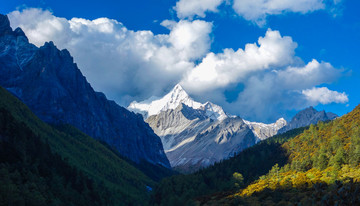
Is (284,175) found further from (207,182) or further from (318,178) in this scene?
(207,182)

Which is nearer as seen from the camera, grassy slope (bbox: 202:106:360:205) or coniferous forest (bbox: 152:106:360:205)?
grassy slope (bbox: 202:106:360:205)

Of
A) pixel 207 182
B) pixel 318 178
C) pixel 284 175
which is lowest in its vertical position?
pixel 318 178

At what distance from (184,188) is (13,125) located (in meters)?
89.7

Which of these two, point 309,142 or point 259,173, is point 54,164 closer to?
point 259,173

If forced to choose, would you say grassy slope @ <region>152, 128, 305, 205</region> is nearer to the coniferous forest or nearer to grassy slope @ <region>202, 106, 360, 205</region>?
the coniferous forest

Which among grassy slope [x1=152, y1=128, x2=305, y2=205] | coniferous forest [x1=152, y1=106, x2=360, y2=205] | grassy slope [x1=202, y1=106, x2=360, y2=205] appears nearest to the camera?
grassy slope [x1=202, y1=106, x2=360, y2=205]

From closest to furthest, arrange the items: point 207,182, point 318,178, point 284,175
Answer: point 318,178, point 284,175, point 207,182

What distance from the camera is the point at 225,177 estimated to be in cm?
18462

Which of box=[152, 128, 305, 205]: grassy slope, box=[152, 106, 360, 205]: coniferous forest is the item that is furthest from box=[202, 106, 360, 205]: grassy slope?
box=[152, 128, 305, 205]: grassy slope

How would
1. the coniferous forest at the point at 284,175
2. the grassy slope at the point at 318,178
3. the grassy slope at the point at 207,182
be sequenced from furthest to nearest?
1. the grassy slope at the point at 207,182
2. the coniferous forest at the point at 284,175
3. the grassy slope at the point at 318,178

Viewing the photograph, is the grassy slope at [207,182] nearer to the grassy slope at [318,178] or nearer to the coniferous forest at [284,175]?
the coniferous forest at [284,175]

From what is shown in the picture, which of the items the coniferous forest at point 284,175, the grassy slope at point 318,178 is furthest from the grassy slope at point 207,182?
the grassy slope at point 318,178

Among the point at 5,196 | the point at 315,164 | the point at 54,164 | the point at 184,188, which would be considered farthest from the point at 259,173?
the point at 5,196

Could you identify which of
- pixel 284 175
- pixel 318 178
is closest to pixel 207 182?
pixel 284 175
